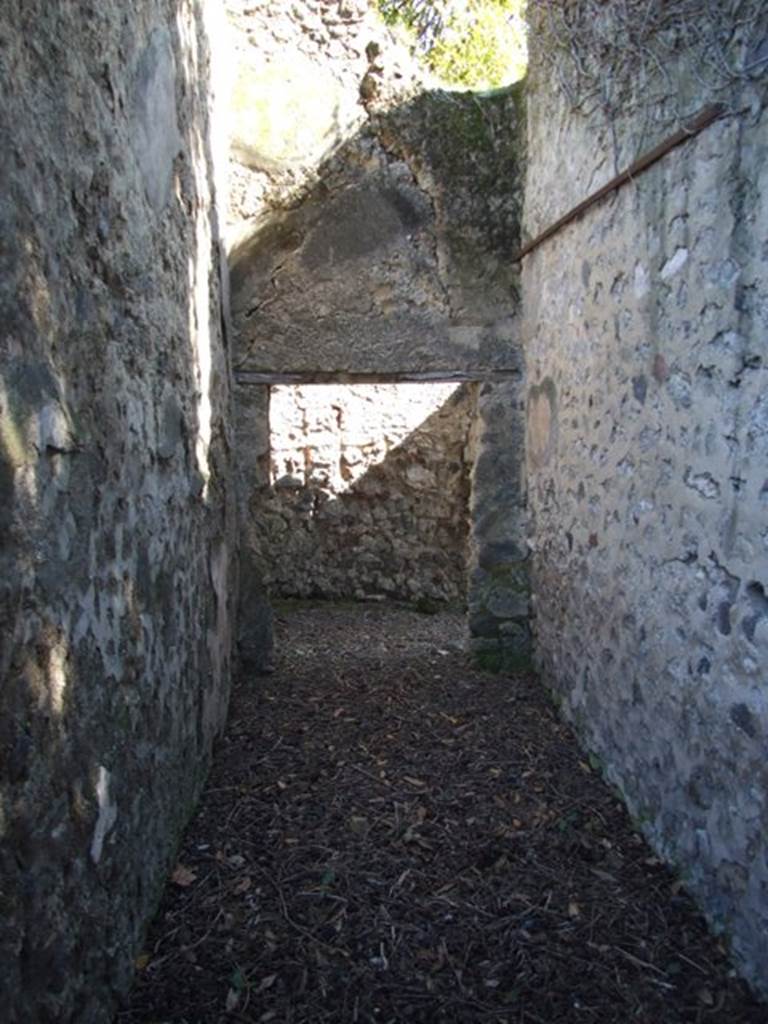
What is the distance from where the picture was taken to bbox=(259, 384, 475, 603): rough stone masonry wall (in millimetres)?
6648

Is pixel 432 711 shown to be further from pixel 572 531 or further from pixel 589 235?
pixel 589 235

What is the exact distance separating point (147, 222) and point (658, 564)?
78.2 inches

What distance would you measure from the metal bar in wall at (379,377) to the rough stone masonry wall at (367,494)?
221 centimetres

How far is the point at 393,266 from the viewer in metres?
4.33

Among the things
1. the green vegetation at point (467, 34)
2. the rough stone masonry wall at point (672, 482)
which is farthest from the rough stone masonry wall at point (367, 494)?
the green vegetation at point (467, 34)

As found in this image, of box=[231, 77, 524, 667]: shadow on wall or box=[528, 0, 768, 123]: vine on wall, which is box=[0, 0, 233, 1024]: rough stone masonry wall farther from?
box=[528, 0, 768, 123]: vine on wall

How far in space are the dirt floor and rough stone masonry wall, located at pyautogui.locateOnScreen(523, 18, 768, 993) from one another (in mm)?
199

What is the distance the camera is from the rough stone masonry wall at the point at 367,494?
21.8 feet

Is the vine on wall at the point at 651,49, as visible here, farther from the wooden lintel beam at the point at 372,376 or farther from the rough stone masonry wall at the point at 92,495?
the rough stone masonry wall at the point at 92,495

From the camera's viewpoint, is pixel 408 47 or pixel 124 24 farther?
pixel 408 47

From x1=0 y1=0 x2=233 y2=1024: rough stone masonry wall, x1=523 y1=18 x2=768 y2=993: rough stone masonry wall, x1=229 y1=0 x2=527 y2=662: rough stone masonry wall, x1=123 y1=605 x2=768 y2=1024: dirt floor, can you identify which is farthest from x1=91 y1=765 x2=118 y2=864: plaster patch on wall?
x1=229 y1=0 x2=527 y2=662: rough stone masonry wall

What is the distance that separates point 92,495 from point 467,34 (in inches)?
357

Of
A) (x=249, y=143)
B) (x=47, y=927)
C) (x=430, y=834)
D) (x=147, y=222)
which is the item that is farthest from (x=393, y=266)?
(x=47, y=927)

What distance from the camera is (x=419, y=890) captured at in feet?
8.51
